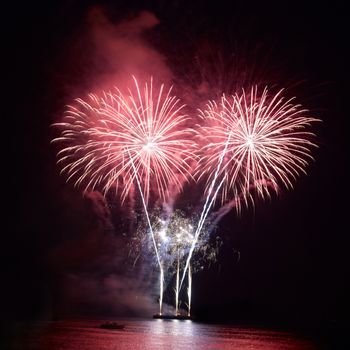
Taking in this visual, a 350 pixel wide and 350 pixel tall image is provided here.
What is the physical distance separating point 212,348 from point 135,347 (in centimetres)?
641

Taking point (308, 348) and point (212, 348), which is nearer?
point (212, 348)

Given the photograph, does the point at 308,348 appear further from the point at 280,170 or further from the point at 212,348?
the point at 280,170

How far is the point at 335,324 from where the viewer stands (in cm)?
13238

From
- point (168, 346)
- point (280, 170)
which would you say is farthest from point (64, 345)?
point (280, 170)

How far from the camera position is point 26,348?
33.5m

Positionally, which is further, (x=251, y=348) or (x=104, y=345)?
(x=251, y=348)

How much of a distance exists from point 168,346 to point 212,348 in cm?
355

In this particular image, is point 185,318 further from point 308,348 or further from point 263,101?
point 263,101

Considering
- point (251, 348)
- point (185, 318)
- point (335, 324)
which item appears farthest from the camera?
point (335, 324)

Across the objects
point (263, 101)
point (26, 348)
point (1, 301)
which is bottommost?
point (26, 348)

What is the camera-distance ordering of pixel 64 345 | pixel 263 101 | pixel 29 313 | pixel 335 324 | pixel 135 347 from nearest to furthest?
pixel 263 101, pixel 64 345, pixel 135 347, pixel 29 313, pixel 335 324

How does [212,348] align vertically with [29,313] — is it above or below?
below

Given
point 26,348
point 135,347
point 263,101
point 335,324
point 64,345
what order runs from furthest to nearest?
point 335,324, point 135,347, point 64,345, point 26,348, point 263,101

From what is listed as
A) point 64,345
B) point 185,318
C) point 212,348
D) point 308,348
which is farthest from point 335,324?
point 64,345
